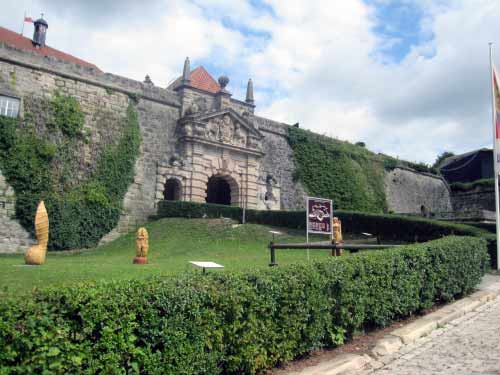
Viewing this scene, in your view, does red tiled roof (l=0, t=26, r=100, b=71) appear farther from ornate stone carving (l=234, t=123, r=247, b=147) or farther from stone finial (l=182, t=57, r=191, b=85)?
ornate stone carving (l=234, t=123, r=247, b=147)

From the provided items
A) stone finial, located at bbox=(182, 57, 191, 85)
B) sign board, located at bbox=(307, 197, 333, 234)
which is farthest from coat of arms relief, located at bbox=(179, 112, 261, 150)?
sign board, located at bbox=(307, 197, 333, 234)

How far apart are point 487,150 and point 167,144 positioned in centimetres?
3111

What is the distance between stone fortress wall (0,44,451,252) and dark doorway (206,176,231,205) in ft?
7.52

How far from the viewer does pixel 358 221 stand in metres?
17.7

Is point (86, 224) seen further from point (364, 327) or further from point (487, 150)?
point (487, 150)

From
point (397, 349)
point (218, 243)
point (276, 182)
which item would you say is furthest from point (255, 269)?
point (276, 182)

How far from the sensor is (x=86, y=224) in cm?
1644

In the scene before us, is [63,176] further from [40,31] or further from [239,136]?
[40,31]

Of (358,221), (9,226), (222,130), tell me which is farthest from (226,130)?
(9,226)

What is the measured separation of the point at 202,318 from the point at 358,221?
14.6m

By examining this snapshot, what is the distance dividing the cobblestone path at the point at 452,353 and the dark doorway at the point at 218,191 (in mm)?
17737

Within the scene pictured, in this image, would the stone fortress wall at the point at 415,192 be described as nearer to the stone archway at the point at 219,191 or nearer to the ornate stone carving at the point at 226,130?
the stone archway at the point at 219,191

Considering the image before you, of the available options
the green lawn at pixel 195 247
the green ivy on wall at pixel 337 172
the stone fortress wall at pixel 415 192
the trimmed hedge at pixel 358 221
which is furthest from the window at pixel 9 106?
the stone fortress wall at pixel 415 192

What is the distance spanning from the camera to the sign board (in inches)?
456
